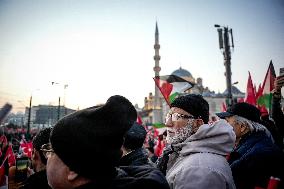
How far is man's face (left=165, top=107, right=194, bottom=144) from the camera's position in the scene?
8.50 ft

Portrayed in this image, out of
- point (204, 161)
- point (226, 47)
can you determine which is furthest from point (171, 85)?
point (226, 47)

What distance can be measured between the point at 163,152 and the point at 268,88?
4.00 meters

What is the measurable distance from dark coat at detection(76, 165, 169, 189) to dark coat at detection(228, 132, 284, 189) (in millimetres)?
1841

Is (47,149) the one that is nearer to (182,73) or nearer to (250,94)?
(250,94)

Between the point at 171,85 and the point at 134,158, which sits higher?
the point at 171,85

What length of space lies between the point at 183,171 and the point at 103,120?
39.9 inches

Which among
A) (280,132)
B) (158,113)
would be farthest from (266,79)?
(158,113)

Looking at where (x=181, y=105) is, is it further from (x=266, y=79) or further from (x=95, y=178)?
(x=266, y=79)

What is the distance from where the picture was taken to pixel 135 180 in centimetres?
121

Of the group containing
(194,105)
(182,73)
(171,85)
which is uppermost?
(182,73)

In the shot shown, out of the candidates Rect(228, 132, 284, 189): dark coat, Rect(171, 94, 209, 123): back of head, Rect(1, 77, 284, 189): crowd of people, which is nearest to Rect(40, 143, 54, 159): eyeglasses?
Rect(1, 77, 284, 189): crowd of people

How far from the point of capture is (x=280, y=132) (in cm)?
407

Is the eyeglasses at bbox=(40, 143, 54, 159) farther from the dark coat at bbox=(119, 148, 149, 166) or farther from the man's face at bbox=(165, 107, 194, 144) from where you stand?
the man's face at bbox=(165, 107, 194, 144)

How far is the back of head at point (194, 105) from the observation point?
268 cm
